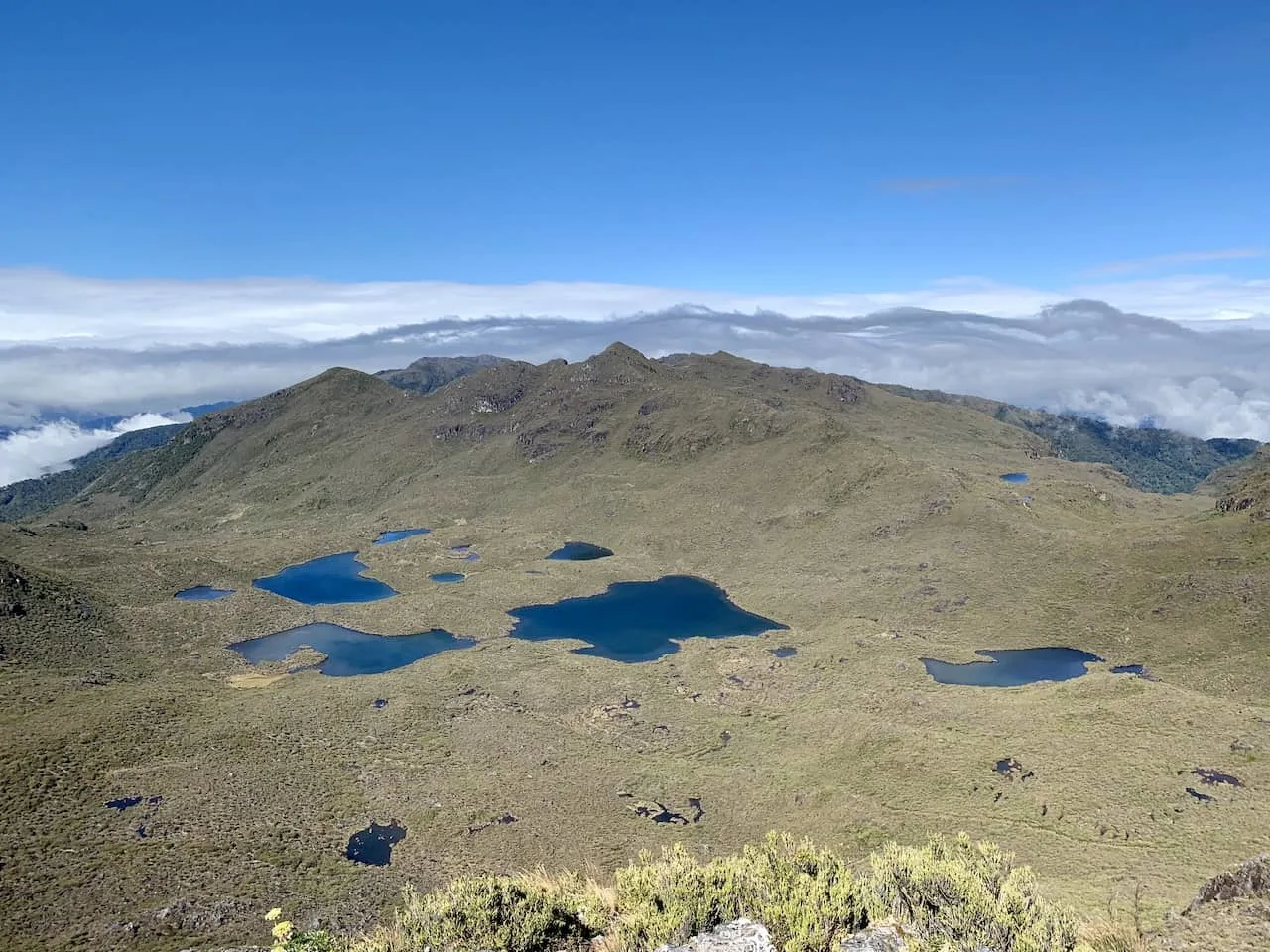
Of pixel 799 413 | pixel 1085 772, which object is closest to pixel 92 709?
pixel 1085 772

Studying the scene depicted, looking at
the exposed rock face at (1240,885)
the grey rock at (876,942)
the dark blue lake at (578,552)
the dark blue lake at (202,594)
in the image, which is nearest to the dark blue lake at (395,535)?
the dark blue lake at (578,552)

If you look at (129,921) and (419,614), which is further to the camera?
(419,614)

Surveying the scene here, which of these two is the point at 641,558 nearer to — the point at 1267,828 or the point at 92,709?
the point at 92,709

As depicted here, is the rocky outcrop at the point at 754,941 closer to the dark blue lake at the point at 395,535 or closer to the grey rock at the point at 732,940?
the grey rock at the point at 732,940

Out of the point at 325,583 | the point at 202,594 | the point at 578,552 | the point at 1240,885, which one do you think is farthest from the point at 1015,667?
the point at 202,594

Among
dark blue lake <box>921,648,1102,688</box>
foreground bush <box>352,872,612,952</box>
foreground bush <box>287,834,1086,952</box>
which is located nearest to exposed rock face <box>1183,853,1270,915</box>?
foreground bush <box>287,834,1086,952</box>

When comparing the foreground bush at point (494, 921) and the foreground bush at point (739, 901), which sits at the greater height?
the foreground bush at point (739, 901)

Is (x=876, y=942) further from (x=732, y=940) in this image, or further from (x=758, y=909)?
(x=732, y=940)

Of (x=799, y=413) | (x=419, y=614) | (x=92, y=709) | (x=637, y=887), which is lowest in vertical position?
(x=419, y=614)
